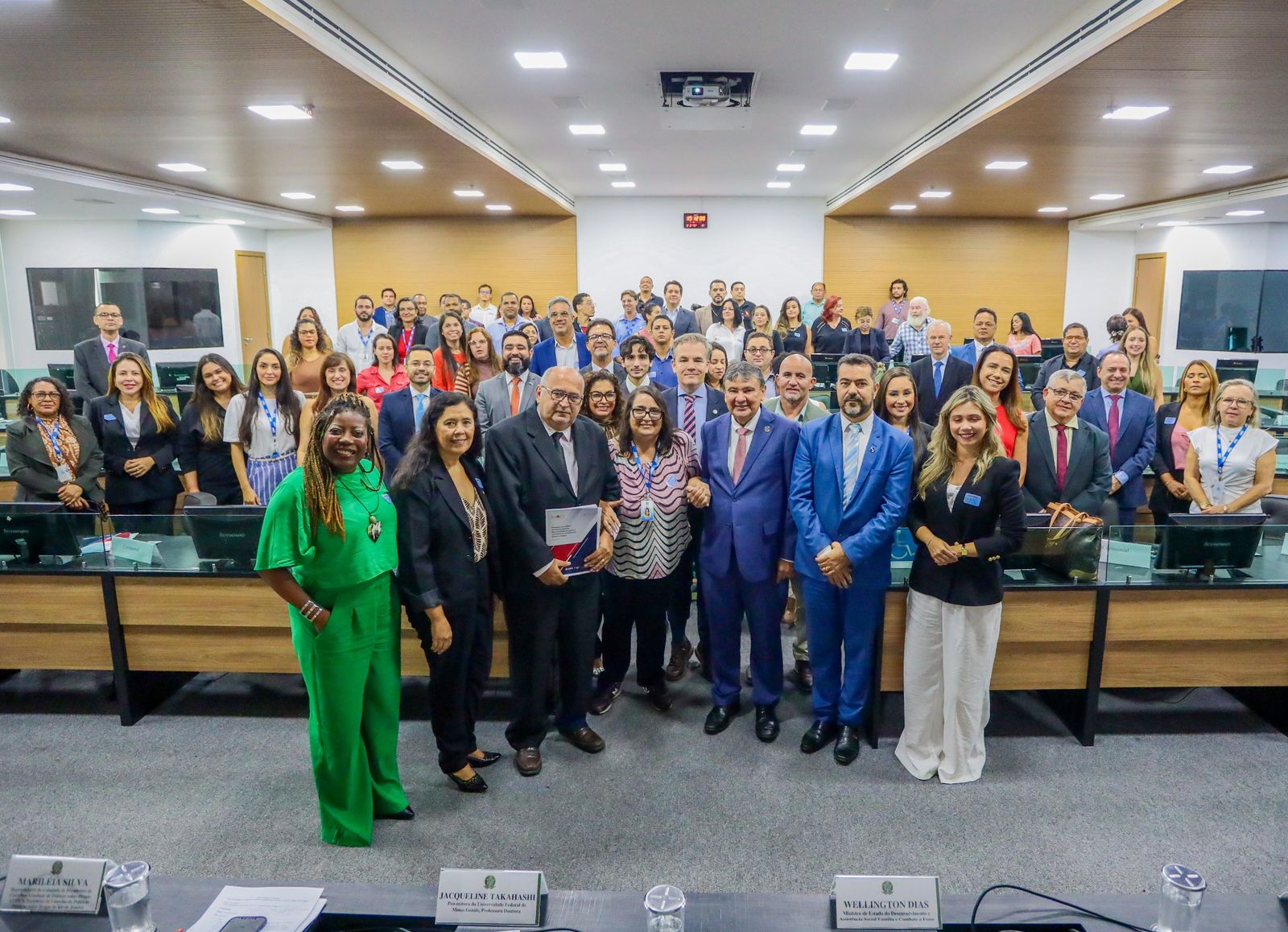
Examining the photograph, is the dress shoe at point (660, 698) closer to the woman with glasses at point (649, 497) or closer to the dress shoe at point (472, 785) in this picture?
the woman with glasses at point (649, 497)

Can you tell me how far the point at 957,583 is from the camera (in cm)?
312

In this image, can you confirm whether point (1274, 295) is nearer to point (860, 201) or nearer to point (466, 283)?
point (860, 201)

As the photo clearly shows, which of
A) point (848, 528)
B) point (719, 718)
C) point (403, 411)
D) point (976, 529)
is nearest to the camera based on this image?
point (976, 529)

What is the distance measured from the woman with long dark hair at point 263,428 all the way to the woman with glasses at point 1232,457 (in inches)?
191

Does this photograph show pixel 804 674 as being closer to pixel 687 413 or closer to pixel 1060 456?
pixel 687 413

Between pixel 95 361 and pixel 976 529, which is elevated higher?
pixel 95 361

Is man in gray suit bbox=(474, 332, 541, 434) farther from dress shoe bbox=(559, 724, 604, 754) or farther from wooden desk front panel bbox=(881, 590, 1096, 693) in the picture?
wooden desk front panel bbox=(881, 590, 1096, 693)

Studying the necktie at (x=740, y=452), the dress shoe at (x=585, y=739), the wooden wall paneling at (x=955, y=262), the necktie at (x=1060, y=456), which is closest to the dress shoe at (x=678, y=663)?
the dress shoe at (x=585, y=739)

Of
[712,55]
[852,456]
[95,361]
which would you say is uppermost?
[712,55]

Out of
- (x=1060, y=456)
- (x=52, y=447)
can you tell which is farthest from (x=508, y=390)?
(x=1060, y=456)

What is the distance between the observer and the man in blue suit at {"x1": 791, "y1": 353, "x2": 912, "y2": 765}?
3195mm

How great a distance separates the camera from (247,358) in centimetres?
1466

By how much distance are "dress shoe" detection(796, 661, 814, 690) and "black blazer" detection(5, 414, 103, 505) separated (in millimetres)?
4038

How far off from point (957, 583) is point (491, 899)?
7.31 feet
